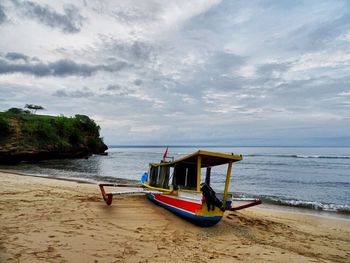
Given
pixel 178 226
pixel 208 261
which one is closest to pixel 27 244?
pixel 208 261

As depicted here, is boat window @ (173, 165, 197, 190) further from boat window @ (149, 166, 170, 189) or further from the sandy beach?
the sandy beach

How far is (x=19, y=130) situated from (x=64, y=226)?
1426 inches

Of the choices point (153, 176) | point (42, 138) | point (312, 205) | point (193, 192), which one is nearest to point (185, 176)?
point (193, 192)

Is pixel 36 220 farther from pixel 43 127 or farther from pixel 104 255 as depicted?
pixel 43 127

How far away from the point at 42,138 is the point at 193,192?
38.0 meters

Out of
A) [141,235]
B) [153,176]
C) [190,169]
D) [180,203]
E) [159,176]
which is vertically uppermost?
[190,169]

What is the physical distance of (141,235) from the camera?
828cm

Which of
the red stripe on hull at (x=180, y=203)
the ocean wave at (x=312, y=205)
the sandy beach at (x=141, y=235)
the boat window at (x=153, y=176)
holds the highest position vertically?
the boat window at (x=153, y=176)

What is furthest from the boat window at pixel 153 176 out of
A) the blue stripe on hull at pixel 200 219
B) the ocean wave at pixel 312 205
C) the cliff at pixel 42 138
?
the cliff at pixel 42 138

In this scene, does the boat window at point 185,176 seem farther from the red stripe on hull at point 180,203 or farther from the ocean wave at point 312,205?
the ocean wave at point 312,205

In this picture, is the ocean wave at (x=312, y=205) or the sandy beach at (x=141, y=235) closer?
the sandy beach at (x=141, y=235)

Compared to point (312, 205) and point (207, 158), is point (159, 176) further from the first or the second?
point (312, 205)

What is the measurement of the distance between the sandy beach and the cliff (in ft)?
88.0

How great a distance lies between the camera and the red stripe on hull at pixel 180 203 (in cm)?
986
